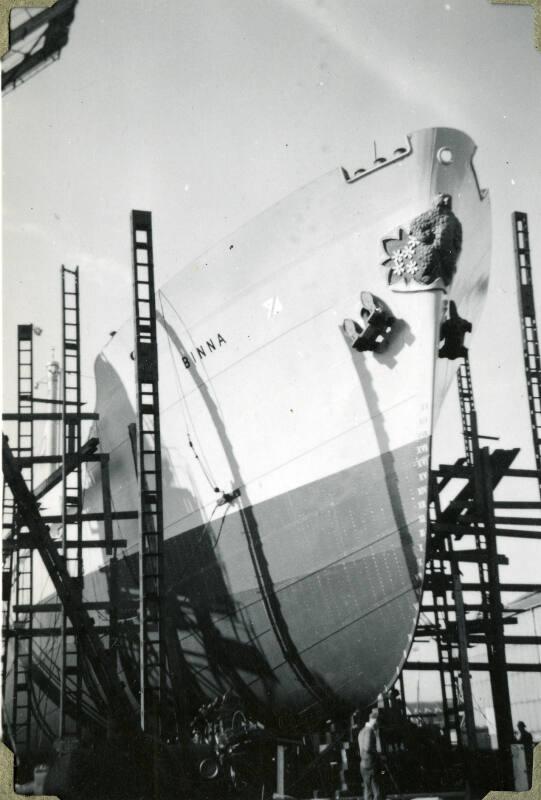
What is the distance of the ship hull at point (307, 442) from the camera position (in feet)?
26.8

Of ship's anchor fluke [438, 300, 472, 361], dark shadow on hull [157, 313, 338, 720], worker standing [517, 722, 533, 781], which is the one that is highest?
ship's anchor fluke [438, 300, 472, 361]

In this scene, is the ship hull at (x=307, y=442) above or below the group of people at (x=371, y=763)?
above

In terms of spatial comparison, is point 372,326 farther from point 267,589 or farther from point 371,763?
point 371,763

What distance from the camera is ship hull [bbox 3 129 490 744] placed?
8.18 m

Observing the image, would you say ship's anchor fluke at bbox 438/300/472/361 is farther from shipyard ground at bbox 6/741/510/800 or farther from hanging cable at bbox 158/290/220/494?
shipyard ground at bbox 6/741/510/800

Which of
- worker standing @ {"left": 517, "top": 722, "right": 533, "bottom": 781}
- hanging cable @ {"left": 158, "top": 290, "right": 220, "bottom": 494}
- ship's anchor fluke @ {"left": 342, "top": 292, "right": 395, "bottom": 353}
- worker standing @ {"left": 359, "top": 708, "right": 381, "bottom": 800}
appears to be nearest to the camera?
worker standing @ {"left": 359, "top": 708, "right": 381, "bottom": 800}

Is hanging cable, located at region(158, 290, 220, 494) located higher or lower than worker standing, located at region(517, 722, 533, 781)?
higher

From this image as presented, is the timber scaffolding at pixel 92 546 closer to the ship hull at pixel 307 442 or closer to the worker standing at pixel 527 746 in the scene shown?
the ship hull at pixel 307 442

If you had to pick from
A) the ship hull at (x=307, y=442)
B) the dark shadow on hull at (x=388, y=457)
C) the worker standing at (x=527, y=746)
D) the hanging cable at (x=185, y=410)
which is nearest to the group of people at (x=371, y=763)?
the ship hull at (x=307, y=442)

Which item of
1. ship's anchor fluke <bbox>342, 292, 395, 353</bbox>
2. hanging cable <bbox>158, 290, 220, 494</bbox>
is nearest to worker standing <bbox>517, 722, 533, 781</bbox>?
hanging cable <bbox>158, 290, 220, 494</bbox>

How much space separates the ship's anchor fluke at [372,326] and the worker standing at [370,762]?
3468 millimetres

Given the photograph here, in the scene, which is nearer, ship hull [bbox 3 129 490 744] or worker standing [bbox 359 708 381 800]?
worker standing [bbox 359 708 381 800]

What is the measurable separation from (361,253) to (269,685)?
4.68 metres

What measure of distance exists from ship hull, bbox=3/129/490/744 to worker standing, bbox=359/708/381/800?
89 centimetres
